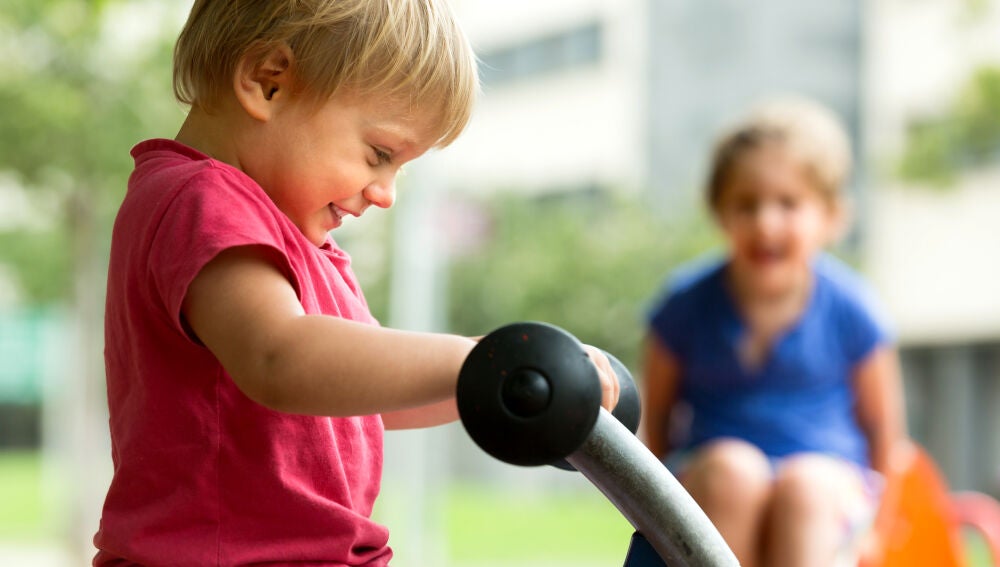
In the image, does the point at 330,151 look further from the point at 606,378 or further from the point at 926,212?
the point at 926,212

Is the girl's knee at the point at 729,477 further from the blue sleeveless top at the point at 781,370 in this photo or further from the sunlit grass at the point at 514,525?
the sunlit grass at the point at 514,525

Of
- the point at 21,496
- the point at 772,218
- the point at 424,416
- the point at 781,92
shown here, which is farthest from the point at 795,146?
the point at 21,496

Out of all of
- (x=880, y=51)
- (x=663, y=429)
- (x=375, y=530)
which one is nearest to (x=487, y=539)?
(x=880, y=51)

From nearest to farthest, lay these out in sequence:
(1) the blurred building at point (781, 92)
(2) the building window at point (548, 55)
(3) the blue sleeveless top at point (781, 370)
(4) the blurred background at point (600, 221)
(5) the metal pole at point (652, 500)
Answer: (5) the metal pole at point (652, 500) → (3) the blue sleeveless top at point (781, 370) → (4) the blurred background at point (600, 221) → (1) the blurred building at point (781, 92) → (2) the building window at point (548, 55)

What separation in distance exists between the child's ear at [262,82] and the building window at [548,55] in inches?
529

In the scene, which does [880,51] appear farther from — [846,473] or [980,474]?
[846,473]

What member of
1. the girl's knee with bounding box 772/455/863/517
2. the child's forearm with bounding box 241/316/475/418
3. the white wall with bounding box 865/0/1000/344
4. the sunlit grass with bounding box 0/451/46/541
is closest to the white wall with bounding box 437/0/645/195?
→ the white wall with bounding box 865/0/1000/344

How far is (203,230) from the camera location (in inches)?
36.4

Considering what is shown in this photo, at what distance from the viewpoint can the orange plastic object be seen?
6.98ft

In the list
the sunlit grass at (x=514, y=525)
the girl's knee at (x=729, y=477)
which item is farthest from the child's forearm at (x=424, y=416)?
the sunlit grass at (x=514, y=525)

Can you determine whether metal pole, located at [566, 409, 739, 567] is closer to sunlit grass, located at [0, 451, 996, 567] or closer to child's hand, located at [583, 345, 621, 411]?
child's hand, located at [583, 345, 621, 411]

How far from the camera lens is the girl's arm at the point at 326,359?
0.85 meters

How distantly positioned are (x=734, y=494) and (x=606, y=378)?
1204 millimetres

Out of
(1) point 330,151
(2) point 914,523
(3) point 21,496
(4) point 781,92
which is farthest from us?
(3) point 21,496
